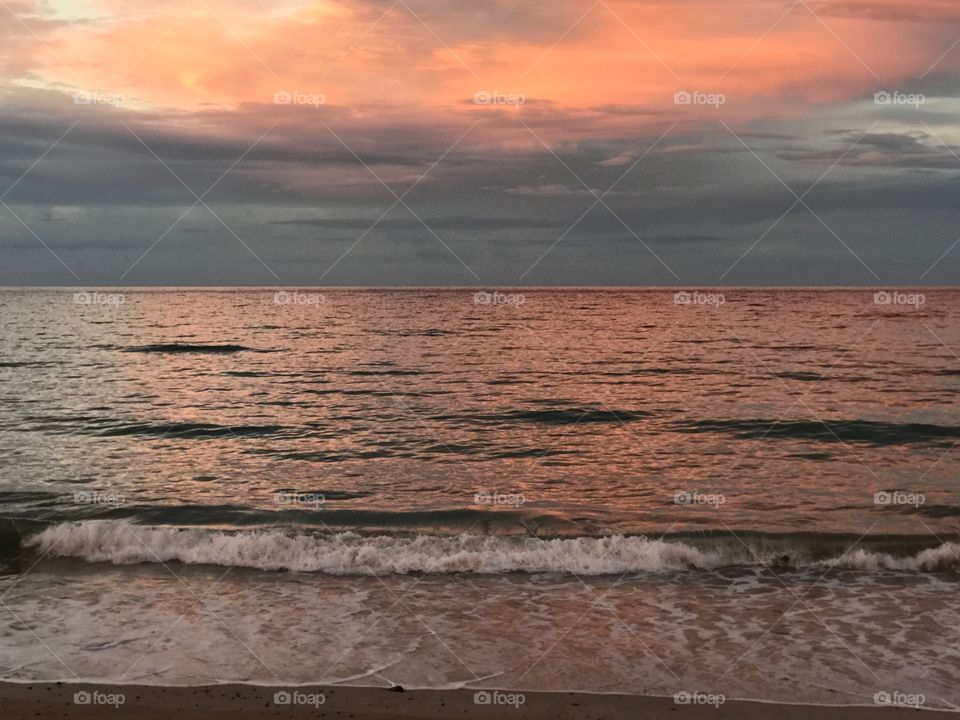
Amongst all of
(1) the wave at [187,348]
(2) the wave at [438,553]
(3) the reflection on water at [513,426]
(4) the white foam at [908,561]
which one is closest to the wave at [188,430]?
(3) the reflection on water at [513,426]

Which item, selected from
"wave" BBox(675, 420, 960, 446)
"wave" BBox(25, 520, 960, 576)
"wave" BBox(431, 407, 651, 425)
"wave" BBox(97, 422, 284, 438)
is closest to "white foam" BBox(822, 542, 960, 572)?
"wave" BBox(25, 520, 960, 576)

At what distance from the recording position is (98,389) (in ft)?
98.8

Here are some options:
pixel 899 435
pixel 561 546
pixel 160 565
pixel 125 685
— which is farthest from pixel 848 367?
pixel 125 685

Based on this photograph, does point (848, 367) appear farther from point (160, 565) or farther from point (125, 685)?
point (125, 685)

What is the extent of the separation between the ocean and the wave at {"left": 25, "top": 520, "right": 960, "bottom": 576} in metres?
0.05

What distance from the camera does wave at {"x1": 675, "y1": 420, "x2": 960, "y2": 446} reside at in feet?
71.3

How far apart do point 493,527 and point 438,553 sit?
1.90 m

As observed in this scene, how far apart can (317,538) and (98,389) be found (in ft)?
66.5

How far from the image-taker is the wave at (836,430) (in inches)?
856

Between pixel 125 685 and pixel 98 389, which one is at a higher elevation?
pixel 98 389

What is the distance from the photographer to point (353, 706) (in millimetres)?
7695

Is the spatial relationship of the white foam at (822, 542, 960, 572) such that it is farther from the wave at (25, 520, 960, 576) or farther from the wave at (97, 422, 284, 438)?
the wave at (97, 422, 284, 438)

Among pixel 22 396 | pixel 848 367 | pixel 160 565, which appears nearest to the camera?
pixel 160 565

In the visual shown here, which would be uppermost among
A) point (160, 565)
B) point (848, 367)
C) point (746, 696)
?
point (848, 367)
